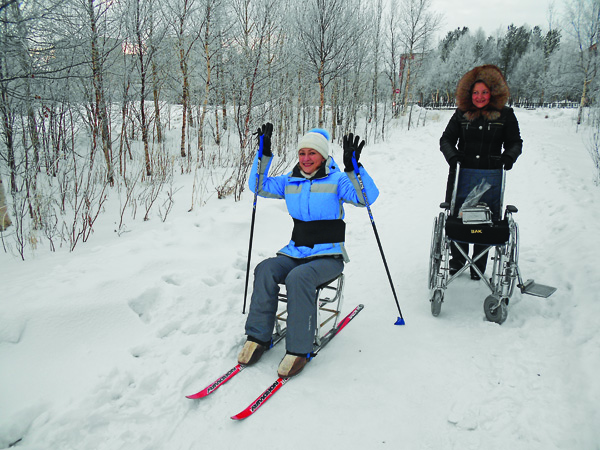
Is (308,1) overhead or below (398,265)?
overhead

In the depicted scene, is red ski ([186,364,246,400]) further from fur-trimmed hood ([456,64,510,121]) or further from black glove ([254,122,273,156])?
fur-trimmed hood ([456,64,510,121])

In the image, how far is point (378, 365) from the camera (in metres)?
2.43

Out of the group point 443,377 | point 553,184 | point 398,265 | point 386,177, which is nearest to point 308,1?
point 386,177

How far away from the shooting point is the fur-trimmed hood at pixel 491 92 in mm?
3010

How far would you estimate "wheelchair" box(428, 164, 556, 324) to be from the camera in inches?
110

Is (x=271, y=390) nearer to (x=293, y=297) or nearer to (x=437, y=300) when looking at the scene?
(x=293, y=297)

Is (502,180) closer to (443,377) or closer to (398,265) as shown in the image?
(398,265)

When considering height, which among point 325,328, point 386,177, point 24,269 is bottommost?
point 325,328

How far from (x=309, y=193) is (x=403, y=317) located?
1358 millimetres

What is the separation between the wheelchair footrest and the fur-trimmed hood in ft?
4.84

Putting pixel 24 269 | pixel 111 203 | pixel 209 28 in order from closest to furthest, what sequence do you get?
1. pixel 24 269
2. pixel 111 203
3. pixel 209 28

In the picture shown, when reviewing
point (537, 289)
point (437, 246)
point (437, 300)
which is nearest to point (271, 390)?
point (437, 300)

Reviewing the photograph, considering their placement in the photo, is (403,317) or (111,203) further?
(111,203)

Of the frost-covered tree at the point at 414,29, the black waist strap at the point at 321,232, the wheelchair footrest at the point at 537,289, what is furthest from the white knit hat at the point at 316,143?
the frost-covered tree at the point at 414,29
